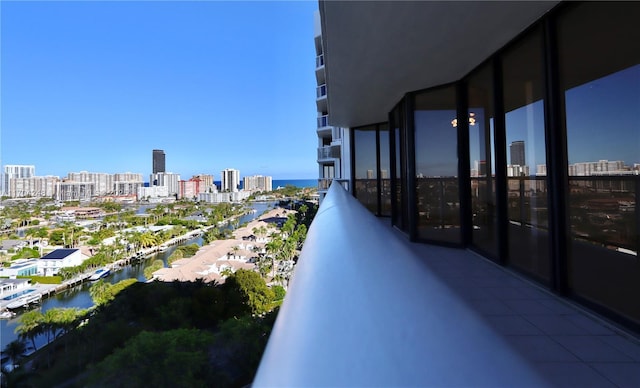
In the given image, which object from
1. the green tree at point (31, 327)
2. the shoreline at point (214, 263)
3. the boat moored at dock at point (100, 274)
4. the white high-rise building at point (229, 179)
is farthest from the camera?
the white high-rise building at point (229, 179)

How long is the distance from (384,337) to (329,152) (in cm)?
1733

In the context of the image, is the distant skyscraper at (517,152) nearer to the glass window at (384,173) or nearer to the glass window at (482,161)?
the glass window at (482,161)

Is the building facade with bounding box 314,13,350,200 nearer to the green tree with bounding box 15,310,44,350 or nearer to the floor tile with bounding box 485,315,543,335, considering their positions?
the floor tile with bounding box 485,315,543,335

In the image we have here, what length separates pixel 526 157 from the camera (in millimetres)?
3426

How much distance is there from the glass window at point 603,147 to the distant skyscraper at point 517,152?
0.64 m

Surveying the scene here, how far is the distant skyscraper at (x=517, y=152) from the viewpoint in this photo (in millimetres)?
3501

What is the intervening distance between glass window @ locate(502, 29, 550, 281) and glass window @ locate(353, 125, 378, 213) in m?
4.56

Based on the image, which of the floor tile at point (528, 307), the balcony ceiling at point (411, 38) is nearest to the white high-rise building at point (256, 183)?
the balcony ceiling at point (411, 38)

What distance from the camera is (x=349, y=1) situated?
2662mm

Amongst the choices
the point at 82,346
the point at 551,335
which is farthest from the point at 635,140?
the point at 82,346

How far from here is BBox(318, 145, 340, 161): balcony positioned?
649 inches

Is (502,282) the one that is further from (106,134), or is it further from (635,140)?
(106,134)

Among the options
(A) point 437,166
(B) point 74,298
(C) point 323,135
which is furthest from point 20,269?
(A) point 437,166

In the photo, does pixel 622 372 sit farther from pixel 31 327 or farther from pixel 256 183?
pixel 256 183
